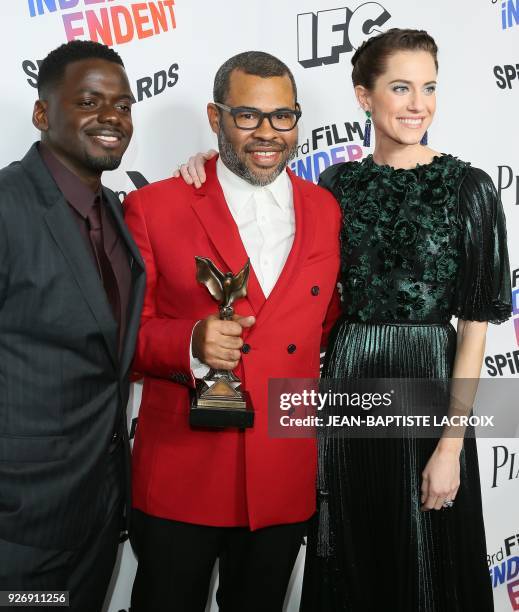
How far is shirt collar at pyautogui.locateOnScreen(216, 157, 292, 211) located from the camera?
194cm

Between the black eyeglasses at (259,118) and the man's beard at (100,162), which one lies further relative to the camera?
the black eyeglasses at (259,118)

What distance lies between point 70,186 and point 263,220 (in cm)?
52

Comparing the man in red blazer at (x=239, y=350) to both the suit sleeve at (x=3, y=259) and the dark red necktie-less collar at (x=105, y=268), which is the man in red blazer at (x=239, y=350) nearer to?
the dark red necktie-less collar at (x=105, y=268)

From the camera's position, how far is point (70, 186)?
1.68m

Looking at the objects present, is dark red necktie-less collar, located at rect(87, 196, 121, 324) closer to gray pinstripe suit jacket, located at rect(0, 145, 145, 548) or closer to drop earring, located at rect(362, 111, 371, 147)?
gray pinstripe suit jacket, located at rect(0, 145, 145, 548)

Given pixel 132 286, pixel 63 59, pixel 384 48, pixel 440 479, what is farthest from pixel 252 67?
pixel 440 479

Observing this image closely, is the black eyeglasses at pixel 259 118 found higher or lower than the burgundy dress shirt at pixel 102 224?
higher

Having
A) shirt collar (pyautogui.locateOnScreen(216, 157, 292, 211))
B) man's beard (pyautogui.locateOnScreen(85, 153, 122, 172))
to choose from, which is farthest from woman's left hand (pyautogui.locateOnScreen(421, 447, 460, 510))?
man's beard (pyautogui.locateOnScreen(85, 153, 122, 172))

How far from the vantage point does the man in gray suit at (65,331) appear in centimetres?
158

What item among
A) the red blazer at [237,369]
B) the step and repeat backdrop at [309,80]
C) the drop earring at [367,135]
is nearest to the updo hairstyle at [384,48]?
the red blazer at [237,369]

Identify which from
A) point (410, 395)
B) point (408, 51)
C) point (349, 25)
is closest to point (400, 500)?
point (410, 395)

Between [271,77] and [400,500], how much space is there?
3.78ft

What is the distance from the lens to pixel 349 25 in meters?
2.64

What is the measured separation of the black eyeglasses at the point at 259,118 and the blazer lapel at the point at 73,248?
51cm
